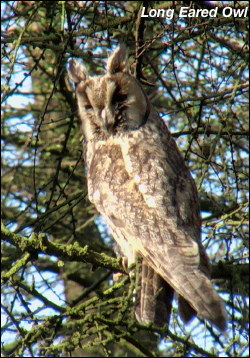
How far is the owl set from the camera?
2762 mm

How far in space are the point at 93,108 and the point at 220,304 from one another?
4.78 ft

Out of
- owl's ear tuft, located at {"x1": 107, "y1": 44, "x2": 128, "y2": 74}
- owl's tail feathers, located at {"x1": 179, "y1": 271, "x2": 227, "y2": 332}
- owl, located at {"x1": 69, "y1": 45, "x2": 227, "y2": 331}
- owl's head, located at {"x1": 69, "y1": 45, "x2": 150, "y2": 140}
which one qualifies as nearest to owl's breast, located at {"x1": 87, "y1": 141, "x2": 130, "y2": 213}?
owl, located at {"x1": 69, "y1": 45, "x2": 227, "y2": 331}

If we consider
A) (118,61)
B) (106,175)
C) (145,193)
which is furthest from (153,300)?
(118,61)

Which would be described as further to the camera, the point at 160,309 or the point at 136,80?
the point at 136,80

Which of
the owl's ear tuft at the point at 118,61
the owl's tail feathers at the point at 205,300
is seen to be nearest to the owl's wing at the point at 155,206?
the owl's tail feathers at the point at 205,300

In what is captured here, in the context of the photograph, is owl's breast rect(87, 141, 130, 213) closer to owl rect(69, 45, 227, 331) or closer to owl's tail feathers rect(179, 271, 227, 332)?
owl rect(69, 45, 227, 331)

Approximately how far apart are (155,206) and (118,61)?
2.87 feet

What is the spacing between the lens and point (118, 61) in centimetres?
342

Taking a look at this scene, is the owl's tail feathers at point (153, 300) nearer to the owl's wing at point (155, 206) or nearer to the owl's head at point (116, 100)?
the owl's wing at point (155, 206)

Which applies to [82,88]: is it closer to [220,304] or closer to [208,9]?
[208,9]

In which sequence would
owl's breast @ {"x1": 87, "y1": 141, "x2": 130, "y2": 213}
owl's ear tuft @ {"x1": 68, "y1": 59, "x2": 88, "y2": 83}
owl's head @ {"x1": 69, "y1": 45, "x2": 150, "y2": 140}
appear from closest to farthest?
owl's breast @ {"x1": 87, "y1": 141, "x2": 130, "y2": 213} < owl's head @ {"x1": 69, "y1": 45, "x2": 150, "y2": 140} < owl's ear tuft @ {"x1": 68, "y1": 59, "x2": 88, "y2": 83}

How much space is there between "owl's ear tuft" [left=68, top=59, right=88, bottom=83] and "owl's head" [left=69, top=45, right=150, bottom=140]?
0.10m

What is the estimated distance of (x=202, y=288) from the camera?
8.50ft

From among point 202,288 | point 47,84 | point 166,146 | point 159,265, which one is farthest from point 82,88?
point 47,84
